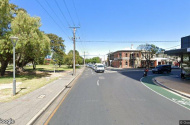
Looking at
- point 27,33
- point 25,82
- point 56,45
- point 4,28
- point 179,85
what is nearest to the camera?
point 179,85

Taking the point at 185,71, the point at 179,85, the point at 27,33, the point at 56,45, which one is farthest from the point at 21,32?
the point at 185,71

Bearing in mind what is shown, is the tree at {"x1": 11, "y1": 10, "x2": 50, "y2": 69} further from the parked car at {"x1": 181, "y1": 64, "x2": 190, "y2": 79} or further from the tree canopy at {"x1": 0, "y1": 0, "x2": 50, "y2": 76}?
the parked car at {"x1": 181, "y1": 64, "x2": 190, "y2": 79}

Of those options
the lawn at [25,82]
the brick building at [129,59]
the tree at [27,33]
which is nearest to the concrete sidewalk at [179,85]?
the lawn at [25,82]

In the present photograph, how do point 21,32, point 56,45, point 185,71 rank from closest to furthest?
point 21,32
point 185,71
point 56,45

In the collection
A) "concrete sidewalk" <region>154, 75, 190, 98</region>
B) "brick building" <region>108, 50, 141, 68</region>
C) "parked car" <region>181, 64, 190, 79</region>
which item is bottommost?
"concrete sidewalk" <region>154, 75, 190, 98</region>

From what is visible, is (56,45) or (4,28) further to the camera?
(56,45)

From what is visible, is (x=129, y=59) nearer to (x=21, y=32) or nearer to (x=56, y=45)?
(x=56, y=45)

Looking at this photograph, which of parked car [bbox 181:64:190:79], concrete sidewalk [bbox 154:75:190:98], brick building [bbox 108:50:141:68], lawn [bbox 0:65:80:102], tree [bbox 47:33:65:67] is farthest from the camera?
brick building [bbox 108:50:141:68]

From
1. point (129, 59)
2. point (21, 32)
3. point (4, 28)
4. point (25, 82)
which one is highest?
point (4, 28)

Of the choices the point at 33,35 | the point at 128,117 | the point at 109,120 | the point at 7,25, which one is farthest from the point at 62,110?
the point at 7,25

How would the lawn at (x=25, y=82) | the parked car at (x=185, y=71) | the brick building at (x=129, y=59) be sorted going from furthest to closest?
the brick building at (x=129, y=59) < the parked car at (x=185, y=71) < the lawn at (x=25, y=82)

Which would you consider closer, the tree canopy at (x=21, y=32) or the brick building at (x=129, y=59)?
the tree canopy at (x=21, y=32)

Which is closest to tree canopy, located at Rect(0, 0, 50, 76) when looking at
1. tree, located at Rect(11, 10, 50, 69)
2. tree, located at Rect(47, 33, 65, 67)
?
tree, located at Rect(11, 10, 50, 69)

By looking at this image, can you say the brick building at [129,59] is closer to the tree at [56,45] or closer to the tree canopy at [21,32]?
the tree at [56,45]
